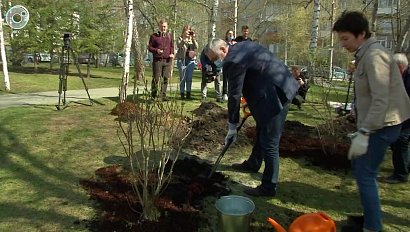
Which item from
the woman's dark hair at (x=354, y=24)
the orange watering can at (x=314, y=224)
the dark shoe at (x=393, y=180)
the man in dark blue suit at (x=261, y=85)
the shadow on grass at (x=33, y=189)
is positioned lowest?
the shadow on grass at (x=33, y=189)

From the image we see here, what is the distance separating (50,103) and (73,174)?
16.6ft

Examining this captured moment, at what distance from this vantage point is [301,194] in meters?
3.69

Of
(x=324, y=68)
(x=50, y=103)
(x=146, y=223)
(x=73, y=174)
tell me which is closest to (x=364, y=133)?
(x=146, y=223)

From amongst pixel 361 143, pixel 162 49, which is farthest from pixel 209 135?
pixel 162 49

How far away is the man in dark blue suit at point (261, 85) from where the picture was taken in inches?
127

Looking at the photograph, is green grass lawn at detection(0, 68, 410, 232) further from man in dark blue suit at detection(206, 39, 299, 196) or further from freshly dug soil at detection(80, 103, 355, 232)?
man in dark blue suit at detection(206, 39, 299, 196)

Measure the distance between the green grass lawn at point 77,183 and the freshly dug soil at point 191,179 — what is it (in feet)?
0.48

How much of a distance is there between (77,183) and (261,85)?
79.3 inches

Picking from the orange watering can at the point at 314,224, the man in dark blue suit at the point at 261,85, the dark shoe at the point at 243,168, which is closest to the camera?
the orange watering can at the point at 314,224

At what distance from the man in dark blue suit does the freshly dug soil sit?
677mm

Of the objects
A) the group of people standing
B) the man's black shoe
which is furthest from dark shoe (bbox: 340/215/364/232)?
the group of people standing

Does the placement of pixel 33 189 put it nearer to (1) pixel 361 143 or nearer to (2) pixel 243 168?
(2) pixel 243 168

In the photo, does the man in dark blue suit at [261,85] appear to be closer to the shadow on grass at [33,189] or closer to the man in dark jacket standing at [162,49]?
the shadow on grass at [33,189]

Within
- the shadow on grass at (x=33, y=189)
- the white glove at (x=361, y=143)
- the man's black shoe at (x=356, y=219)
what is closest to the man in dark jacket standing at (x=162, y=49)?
the shadow on grass at (x=33, y=189)
